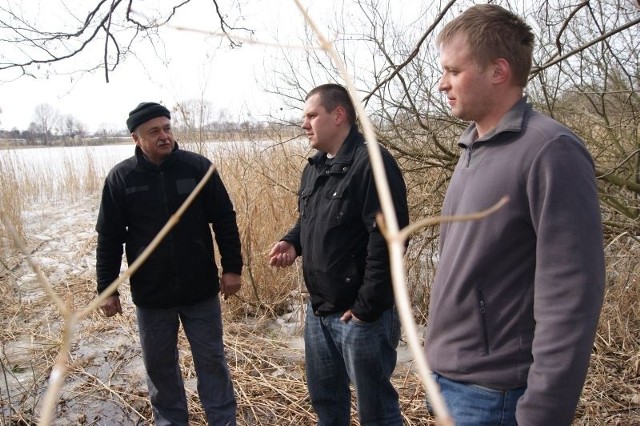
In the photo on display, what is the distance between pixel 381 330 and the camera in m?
1.88

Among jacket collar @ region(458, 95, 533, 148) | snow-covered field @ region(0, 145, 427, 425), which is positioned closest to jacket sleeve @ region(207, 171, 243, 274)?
snow-covered field @ region(0, 145, 427, 425)

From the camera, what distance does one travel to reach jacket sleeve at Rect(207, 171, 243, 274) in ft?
8.29

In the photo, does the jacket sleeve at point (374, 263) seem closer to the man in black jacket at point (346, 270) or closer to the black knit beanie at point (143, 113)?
the man in black jacket at point (346, 270)

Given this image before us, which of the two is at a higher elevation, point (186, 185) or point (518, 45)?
point (518, 45)

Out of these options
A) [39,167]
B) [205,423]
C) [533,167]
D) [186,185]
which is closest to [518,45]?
[533,167]

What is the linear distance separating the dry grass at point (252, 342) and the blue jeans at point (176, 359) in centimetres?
36

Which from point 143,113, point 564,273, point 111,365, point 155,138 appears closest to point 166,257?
point 155,138

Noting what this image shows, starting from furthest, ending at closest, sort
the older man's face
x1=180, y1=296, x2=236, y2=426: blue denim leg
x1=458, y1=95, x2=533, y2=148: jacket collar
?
x1=180, y1=296, x2=236, y2=426: blue denim leg → the older man's face → x1=458, y1=95, x2=533, y2=148: jacket collar

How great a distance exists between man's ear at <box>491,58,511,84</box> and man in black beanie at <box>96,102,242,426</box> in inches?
63.7

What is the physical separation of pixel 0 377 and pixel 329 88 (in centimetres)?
306

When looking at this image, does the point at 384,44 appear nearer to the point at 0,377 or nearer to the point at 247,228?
the point at 247,228

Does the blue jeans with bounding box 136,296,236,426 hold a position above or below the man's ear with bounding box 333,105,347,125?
below

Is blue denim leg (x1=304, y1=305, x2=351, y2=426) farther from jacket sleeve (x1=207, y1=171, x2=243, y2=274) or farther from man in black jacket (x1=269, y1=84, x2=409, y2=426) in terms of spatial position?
jacket sleeve (x1=207, y1=171, x2=243, y2=274)

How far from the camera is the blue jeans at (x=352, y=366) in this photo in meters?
1.83
